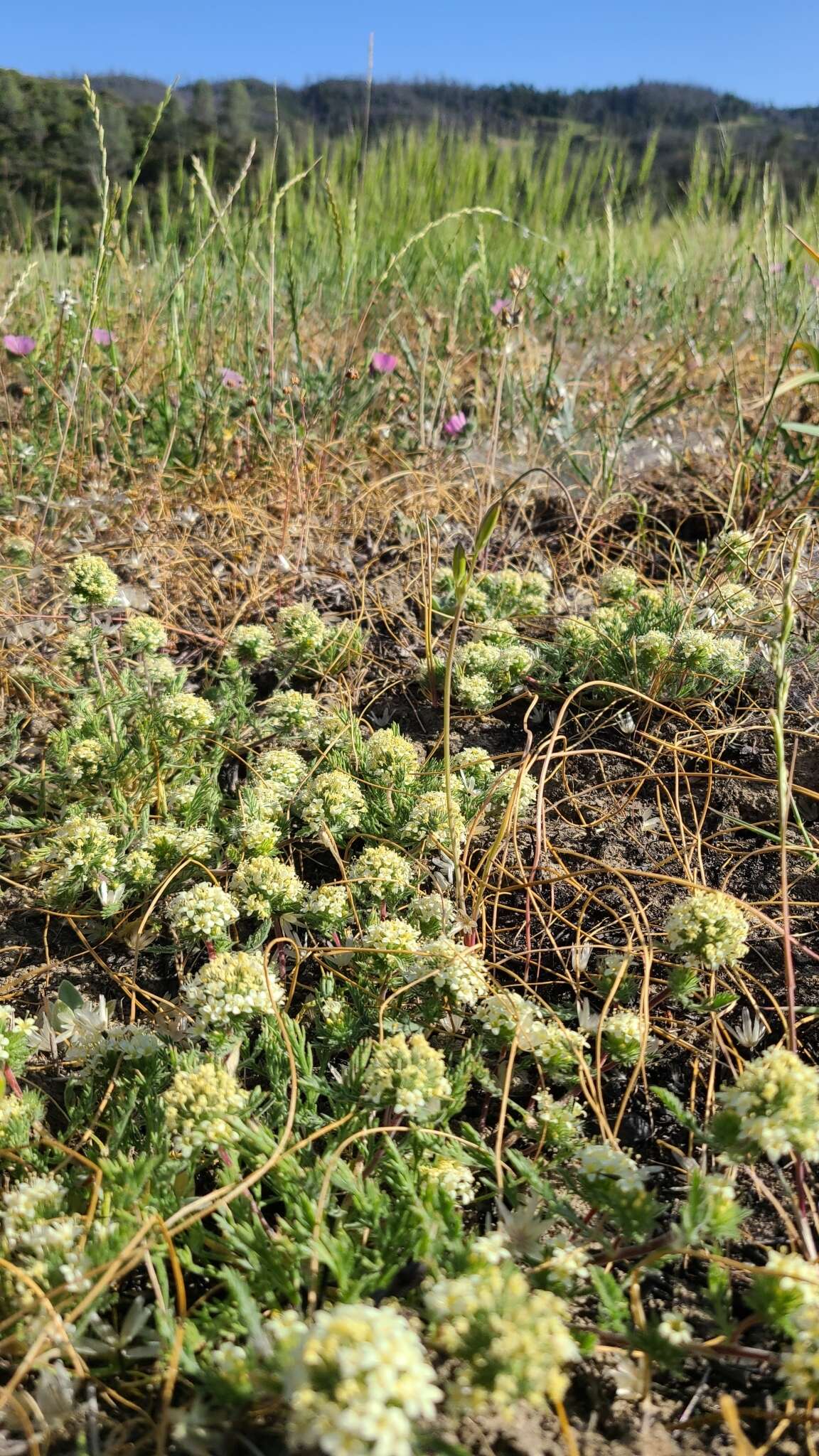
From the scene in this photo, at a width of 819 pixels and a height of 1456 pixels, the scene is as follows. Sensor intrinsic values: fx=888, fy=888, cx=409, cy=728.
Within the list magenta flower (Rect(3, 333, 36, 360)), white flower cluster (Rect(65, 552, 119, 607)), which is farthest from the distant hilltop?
white flower cluster (Rect(65, 552, 119, 607))

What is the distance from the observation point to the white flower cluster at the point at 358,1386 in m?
0.79

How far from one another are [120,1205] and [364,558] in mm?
2449

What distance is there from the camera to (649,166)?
5.13m

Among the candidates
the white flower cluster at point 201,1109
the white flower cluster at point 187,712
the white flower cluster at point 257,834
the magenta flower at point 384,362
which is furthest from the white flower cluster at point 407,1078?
the magenta flower at point 384,362

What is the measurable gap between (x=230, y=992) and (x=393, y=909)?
501 millimetres

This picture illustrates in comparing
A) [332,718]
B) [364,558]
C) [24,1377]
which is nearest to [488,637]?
[332,718]

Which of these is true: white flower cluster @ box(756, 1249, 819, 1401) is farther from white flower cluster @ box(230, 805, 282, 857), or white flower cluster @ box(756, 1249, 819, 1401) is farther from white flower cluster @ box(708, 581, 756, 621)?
white flower cluster @ box(708, 581, 756, 621)

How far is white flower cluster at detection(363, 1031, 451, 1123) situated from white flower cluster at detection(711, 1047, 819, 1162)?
39 cm

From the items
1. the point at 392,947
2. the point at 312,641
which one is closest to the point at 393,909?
the point at 392,947

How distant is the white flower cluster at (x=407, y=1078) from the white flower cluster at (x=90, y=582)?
135 centimetres

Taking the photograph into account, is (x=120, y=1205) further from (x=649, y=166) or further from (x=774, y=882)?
(x=649, y=166)

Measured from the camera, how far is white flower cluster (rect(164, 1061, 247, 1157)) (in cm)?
125

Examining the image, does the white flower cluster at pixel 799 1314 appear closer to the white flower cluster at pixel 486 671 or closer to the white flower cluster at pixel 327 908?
the white flower cluster at pixel 327 908

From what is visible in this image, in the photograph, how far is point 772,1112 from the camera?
1.15 metres
